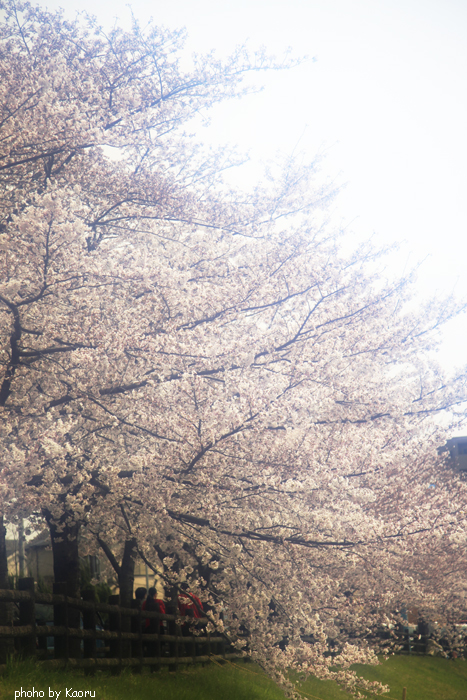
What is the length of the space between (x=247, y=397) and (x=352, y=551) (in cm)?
275

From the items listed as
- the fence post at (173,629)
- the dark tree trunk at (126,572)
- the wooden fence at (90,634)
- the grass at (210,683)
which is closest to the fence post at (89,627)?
the wooden fence at (90,634)

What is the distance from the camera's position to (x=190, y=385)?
7520 millimetres

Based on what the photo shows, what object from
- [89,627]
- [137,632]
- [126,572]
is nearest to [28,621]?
[89,627]

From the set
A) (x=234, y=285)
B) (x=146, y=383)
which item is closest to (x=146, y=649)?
(x=146, y=383)

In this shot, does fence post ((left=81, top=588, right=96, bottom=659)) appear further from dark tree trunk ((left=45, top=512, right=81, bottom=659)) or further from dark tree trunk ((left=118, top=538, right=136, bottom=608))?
dark tree trunk ((left=118, top=538, right=136, bottom=608))

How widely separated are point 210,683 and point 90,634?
3.15m

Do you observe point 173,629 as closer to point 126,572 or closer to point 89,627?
point 126,572

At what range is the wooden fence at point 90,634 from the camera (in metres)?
5.89

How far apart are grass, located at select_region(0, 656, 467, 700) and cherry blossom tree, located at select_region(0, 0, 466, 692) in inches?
37.4

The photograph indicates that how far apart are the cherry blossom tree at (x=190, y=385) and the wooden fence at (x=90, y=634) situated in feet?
1.90

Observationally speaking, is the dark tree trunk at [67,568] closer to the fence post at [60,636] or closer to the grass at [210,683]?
the fence post at [60,636]

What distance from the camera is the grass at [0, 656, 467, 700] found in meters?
5.41

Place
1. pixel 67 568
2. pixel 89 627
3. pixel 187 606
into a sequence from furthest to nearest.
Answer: pixel 187 606
pixel 67 568
pixel 89 627

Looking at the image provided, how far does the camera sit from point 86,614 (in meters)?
7.21
